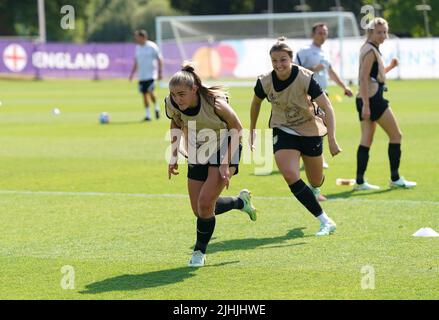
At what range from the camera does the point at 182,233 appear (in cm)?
1016

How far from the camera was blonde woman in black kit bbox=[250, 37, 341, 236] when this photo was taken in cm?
968

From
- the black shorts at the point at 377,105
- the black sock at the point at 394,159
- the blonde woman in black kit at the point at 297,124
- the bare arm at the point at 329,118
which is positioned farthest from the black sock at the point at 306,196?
the black sock at the point at 394,159

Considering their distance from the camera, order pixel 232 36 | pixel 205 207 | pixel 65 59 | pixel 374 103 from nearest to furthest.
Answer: pixel 205 207 → pixel 374 103 → pixel 232 36 → pixel 65 59

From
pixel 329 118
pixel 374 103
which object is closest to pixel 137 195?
pixel 374 103

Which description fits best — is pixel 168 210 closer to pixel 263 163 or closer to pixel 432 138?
pixel 263 163

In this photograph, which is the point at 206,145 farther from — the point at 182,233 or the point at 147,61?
the point at 147,61

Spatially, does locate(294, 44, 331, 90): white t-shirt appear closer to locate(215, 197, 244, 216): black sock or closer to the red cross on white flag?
locate(215, 197, 244, 216): black sock

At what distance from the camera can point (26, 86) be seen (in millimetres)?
48625

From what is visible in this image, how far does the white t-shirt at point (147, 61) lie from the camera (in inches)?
1029

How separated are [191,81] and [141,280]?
1.73 m

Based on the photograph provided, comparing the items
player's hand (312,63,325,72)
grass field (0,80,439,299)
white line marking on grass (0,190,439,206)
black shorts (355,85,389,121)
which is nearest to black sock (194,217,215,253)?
grass field (0,80,439,299)

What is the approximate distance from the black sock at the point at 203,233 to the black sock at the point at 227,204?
121cm

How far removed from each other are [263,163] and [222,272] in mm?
8588
